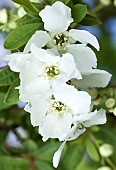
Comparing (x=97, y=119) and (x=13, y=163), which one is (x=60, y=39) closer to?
(x=97, y=119)

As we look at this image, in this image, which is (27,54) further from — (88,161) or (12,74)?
(88,161)

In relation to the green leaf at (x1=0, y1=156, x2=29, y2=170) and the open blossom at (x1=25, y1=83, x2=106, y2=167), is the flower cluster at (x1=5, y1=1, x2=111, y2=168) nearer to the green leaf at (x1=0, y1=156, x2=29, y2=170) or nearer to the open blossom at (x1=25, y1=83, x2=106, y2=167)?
the open blossom at (x1=25, y1=83, x2=106, y2=167)

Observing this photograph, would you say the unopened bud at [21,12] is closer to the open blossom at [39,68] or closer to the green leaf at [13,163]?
the open blossom at [39,68]

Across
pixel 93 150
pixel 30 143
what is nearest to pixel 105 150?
pixel 93 150

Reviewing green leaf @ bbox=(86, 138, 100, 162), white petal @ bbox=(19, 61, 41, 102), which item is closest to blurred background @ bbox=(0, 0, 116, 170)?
green leaf @ bbox=(86, 138, 100, 162)

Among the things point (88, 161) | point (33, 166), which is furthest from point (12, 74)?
point (88, 161)

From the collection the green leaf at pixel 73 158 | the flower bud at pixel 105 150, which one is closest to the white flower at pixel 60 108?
the flower bud at pixel 105 150
